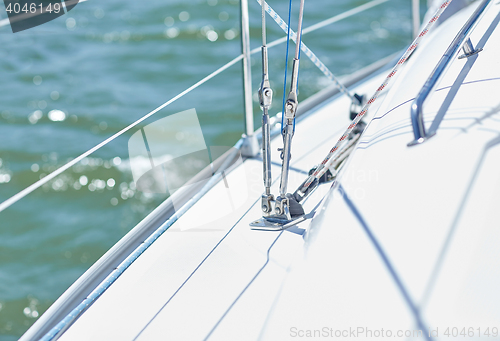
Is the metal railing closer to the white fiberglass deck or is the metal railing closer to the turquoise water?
the white fiberglass deck

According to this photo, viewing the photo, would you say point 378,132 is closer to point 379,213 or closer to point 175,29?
point 379,213

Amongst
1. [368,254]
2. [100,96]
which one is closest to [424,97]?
[368,254]

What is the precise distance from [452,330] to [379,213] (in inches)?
10.2

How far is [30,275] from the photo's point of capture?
8.72ft

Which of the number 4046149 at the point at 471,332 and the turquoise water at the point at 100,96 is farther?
the turquoise water at the point at 100,96

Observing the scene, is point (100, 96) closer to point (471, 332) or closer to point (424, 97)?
point (424, 97)

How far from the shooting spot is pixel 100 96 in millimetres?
4098

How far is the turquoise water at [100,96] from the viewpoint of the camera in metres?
2.79

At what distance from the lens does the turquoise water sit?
110 inches

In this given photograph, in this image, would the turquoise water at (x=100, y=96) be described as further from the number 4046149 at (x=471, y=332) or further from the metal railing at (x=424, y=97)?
the number 4046149 at (x=471, y=332)

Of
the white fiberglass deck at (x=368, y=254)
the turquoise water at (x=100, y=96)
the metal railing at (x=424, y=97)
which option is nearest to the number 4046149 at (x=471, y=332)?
the white fiberglass deck at (x=368, y=254)

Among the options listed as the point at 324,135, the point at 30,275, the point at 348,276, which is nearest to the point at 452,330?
the point at 348,276

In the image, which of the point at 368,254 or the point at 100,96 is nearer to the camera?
the point at 368,254

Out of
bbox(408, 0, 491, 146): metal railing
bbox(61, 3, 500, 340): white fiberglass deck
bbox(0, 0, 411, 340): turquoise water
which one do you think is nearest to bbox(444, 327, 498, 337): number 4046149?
bbox(61, 3, 500, 340): white fiberglass deck
